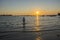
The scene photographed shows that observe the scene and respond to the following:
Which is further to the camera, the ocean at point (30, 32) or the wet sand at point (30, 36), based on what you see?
the ocean at point (30, 32)

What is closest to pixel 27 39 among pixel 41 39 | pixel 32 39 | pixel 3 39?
pixel 32 39

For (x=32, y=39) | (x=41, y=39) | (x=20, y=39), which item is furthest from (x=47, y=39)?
(x=20, y=39)

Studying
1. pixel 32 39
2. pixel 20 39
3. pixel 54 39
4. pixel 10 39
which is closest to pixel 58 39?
pixel 54 39

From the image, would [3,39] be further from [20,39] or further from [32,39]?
[32,39]

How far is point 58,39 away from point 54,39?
0.60 meters

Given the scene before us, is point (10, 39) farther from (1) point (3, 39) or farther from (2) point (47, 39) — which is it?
(2) point (47, 39)

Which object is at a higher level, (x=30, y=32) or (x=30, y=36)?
(x=30, y=36)

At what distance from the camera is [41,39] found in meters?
21.5

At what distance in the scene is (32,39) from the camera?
71.9 ft

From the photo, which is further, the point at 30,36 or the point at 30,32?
the point at 30,32

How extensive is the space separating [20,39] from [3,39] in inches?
105

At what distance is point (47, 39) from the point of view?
71.3 feet

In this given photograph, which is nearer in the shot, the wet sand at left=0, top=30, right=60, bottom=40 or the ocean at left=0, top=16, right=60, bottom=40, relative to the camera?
the wet sand at left=0, top=30, right=60, bottom=40

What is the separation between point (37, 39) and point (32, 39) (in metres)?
0.83
